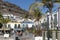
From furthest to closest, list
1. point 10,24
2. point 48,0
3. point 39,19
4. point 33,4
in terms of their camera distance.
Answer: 1. point 10,24
2. point 39,19
3. point 33,4
4. point 48,0

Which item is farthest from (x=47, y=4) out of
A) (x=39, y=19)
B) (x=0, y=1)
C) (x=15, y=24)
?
(x=0, y=1)

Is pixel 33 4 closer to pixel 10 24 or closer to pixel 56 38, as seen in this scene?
pixel 56 38

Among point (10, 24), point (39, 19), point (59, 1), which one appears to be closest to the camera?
point (59, 1)

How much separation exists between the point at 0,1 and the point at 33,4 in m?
104

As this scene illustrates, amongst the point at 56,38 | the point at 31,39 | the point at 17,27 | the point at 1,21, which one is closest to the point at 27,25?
the point at 17,27

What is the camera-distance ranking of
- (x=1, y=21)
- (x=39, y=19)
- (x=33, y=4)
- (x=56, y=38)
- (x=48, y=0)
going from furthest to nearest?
(x=1, y=21), (x=39, y=19), (x=33, y=4), (x=48, y=0), (x=56, y=38)

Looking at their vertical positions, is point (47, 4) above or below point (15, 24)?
above

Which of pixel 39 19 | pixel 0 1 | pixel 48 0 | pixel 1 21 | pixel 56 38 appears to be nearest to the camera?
pixel 56 38

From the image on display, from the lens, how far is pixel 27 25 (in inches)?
1699

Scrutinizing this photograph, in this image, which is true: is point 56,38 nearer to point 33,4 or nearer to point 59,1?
point 59,1

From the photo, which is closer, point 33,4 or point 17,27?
point 33,4

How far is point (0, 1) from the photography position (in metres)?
Result: 121

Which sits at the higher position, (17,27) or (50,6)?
(50,6)

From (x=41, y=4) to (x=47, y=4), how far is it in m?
0.92
